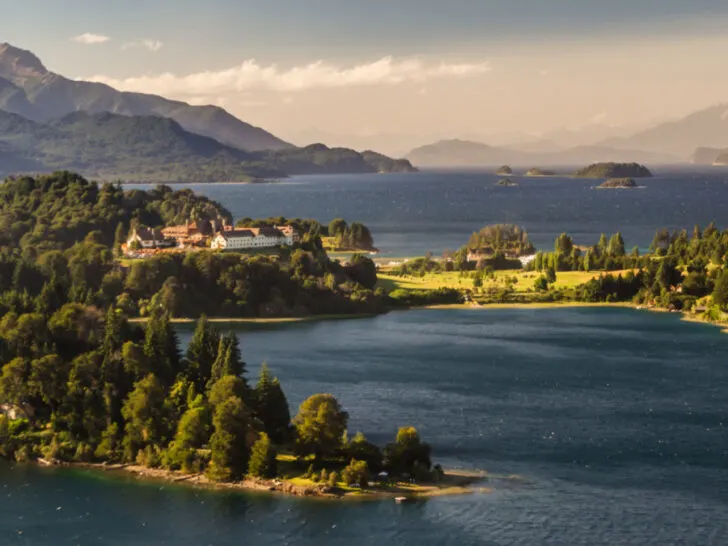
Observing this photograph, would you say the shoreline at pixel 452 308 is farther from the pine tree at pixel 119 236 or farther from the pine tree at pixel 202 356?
the pine tree at pixel 202 356

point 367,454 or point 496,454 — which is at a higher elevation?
point 367,454

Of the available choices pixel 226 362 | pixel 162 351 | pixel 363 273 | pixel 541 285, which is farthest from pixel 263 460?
pixel 541 285

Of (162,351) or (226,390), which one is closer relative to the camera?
(226,390)

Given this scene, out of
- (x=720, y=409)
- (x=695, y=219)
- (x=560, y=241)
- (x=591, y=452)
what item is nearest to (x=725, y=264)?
(x=560, y=241)

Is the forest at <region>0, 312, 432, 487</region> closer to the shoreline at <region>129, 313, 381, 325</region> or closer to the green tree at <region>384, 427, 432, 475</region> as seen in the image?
the green tree at <region>384, 427, 432, 475</region>

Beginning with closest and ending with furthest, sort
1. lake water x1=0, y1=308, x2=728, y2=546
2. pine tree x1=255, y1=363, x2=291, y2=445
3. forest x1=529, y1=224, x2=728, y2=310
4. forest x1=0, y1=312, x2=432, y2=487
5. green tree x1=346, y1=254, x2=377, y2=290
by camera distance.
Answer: lake water x1=0, y1=308, x2=728, y2=546 → forest x1=0, y1=312, x2=432, y2=487 → pine tree x1=255, y1=363, x2=291, y2=445 → forest x1=529, y1=224, x2=728, y2=310 → green tree x1=346, y1=254, x2=377, y2=290

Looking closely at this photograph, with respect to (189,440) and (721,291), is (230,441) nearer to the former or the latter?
(189,440)

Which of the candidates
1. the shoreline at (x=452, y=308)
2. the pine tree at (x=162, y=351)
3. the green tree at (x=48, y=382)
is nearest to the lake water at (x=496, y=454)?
the green tree at (x=48, y=382)

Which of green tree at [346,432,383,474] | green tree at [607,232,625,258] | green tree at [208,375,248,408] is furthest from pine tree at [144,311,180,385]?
green tree at [607,232,625,258]
